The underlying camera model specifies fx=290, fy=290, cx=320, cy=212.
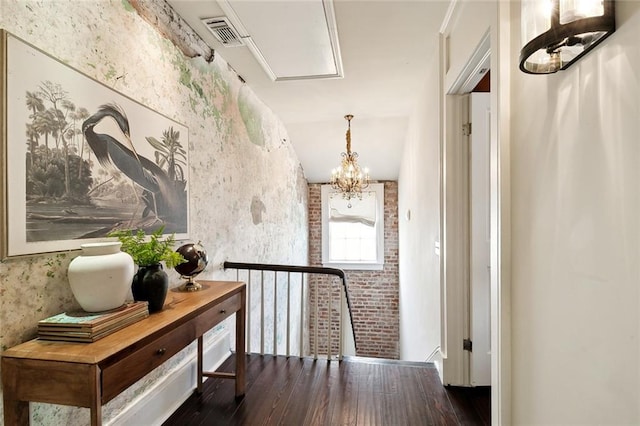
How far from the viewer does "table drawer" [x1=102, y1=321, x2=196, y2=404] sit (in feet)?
3.19

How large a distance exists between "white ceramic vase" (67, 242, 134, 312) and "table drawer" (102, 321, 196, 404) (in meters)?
0.23

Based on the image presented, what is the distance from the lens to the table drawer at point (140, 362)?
3.19 ft

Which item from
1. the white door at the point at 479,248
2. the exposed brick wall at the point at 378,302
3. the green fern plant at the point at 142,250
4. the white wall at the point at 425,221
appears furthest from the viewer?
the exposed brick wall at the point at 378,302

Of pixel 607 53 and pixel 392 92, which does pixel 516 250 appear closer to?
pixel 607 53

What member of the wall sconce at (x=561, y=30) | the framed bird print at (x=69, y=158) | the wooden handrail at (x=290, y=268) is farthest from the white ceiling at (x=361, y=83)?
the wooden handrail at (x=290, y=268)

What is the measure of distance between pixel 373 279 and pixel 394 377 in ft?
11.2

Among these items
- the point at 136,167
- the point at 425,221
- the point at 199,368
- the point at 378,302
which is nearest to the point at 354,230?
the point at 378,302

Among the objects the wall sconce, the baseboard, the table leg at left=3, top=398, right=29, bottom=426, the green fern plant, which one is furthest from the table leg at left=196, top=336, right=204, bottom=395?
the wall sconce

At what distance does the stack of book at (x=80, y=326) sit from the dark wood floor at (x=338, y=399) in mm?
1008

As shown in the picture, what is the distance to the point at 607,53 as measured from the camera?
0.76m

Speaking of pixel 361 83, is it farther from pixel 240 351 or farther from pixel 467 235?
pixel 240 351

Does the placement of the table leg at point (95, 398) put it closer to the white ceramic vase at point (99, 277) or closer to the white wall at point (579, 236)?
the white ceramic vase at point (99, 277)

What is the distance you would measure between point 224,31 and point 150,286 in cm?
175

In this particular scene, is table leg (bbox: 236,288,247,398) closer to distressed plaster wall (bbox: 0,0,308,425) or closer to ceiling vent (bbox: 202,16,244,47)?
distressed plaster wall (bbox: 0,0,308,425)
